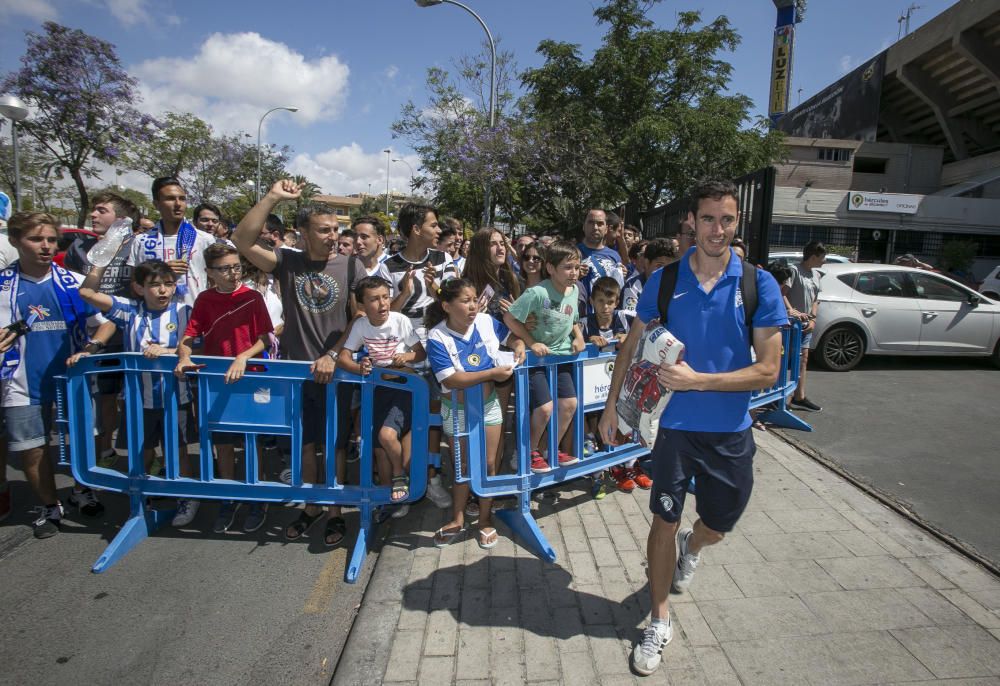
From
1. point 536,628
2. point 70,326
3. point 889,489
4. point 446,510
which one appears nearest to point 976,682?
point 536,628

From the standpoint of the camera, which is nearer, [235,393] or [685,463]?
[685,463]

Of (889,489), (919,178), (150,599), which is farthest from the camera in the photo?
(919,178)

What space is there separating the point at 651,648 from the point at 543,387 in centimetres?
173

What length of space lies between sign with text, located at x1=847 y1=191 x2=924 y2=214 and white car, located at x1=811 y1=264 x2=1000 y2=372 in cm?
2449

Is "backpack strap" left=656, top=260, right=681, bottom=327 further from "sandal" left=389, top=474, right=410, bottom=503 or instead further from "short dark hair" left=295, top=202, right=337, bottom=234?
"short dark hair" left=295, top=202, right=337, bottom=234

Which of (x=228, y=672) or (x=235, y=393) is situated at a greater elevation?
(x=235, y=393)

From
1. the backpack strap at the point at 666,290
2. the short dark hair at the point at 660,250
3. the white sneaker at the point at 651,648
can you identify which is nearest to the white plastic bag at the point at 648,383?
the backpack strap at the point at 666,290

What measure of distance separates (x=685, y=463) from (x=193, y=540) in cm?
321

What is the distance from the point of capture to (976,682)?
2512 mm

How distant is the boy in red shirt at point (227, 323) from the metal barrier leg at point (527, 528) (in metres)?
1.73

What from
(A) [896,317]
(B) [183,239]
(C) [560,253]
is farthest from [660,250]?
(A) [896,317]

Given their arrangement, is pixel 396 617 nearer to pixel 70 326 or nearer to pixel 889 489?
pixel 70 326

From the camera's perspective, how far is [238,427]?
11.8 ft

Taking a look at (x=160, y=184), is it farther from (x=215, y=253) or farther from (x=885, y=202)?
(x=885, y=202)
